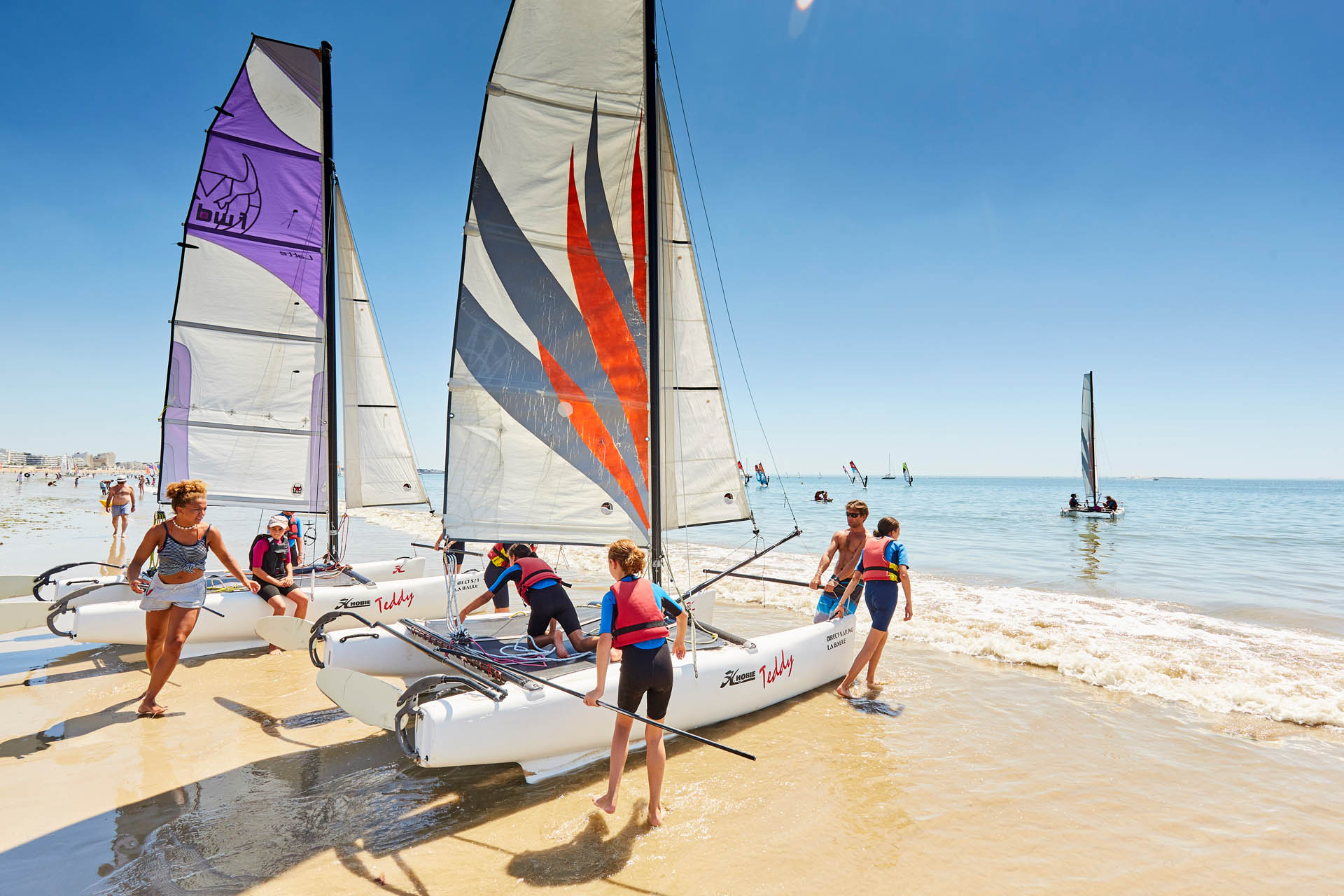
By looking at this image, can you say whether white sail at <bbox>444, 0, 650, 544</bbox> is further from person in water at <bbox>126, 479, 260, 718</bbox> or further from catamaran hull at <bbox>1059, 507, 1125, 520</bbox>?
catamaran hull at <bbox>1059, 507, 1125, 520</bbox>

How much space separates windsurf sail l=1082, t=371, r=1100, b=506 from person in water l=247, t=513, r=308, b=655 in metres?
36.4

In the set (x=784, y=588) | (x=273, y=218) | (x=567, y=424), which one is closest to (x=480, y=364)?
(x=567, y=424)

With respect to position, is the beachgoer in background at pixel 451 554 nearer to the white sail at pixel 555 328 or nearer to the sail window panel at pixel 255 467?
the white sail at pixel 555 328

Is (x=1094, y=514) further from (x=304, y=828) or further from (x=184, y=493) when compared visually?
(x=184, y=493)

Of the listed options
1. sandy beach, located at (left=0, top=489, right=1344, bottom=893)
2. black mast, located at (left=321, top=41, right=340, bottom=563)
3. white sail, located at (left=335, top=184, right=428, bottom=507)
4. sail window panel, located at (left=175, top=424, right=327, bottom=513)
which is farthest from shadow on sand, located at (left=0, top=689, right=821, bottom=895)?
white sail, located at (left=335, top=184, right=428, bottom=507)

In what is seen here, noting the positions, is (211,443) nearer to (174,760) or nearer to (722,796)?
(174,760)

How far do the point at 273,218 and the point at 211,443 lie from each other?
336 cm

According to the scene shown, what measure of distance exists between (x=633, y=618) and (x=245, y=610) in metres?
6.15

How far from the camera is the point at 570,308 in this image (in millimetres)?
6355

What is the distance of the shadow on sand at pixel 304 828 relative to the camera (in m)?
3.16

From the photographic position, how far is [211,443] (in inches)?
354

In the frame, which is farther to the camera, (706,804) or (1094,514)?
(1094,514)

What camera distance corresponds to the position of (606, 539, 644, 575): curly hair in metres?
3.82

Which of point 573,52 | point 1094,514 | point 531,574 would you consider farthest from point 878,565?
point 1094,514
